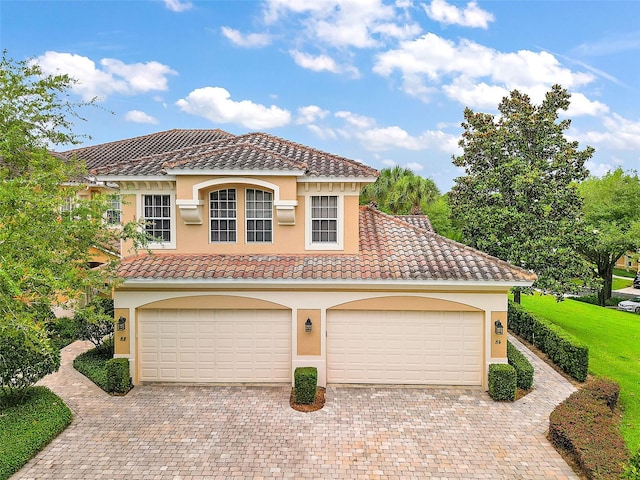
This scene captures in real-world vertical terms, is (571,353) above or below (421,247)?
below

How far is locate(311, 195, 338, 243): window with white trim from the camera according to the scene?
1249 centimetres

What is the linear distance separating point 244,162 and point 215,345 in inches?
232

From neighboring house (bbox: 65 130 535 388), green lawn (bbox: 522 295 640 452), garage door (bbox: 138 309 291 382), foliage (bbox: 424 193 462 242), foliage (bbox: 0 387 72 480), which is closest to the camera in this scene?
foliage (bbox: 0 387 72 480)

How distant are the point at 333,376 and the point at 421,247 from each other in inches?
201

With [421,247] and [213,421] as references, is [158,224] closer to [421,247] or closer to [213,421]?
[213,421]

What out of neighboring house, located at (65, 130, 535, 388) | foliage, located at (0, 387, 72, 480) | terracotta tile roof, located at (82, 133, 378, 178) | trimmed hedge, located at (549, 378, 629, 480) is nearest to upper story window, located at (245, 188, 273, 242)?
neighboring house, located at (65, 130, 535, 388)

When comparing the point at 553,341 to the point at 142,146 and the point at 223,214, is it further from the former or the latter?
the point at 142,146

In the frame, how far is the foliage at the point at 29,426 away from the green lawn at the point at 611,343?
513 inches

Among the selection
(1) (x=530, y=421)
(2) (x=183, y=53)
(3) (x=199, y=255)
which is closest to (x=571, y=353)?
(1) (x=530, y=421)

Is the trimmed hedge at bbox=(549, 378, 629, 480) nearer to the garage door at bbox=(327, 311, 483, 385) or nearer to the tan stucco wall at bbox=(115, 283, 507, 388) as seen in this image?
the tan stucco wall at bbox=(115, 283, 507, 388)

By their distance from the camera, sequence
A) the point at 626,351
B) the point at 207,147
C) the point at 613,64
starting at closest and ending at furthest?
the point at 207,147 → the point at 626,351 → the point at 613,64

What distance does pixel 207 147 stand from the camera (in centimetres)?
1378

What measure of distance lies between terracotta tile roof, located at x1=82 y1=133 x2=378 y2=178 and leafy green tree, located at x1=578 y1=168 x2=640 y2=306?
22802 mm

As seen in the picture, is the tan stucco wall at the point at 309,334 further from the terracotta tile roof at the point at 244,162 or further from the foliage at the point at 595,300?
the foliage at the point at 595,300
